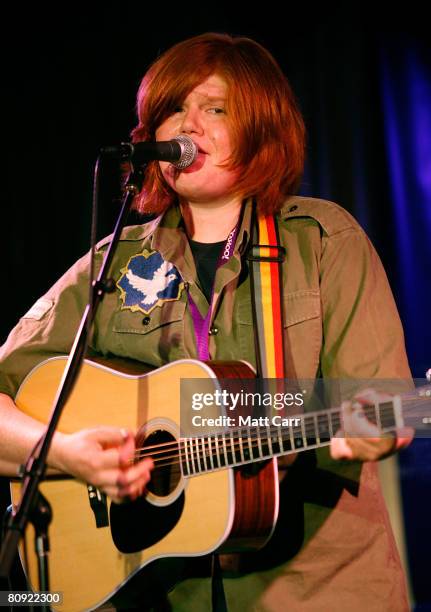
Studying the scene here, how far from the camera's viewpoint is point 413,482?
317 cm

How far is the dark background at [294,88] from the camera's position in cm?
349

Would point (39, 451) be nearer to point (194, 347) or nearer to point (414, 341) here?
point (194, 347)

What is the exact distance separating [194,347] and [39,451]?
0.75m

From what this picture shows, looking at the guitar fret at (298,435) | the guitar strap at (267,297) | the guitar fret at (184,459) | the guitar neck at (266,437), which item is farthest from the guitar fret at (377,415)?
the guitar fret at (184,459)

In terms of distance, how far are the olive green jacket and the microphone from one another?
0.97 ft

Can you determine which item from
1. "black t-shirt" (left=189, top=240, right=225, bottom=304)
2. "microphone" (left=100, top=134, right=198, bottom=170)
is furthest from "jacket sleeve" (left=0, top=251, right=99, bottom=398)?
"microphone" (left=100, top=134, right=198, bottom=170)

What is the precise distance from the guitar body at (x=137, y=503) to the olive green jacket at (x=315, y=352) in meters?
0.16

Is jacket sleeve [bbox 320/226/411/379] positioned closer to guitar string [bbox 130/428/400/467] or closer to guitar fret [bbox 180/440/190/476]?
guitar string [bbox 130/428/400/467]

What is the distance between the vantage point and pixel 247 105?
241 centimetres

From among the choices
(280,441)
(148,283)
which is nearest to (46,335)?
(148,283)

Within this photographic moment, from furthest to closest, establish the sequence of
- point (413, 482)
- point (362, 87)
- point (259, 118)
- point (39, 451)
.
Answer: point (362, 87)
point (413, 482)
point (259, 118)
point (39, 451)

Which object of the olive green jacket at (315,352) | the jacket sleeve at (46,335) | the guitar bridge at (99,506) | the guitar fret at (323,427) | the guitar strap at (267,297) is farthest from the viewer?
the jacket sleeve at (46,335)

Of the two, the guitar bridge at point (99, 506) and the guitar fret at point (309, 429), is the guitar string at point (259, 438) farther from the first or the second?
the guitar bridge at point (99, 506)

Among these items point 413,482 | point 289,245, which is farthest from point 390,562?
point 413,482
